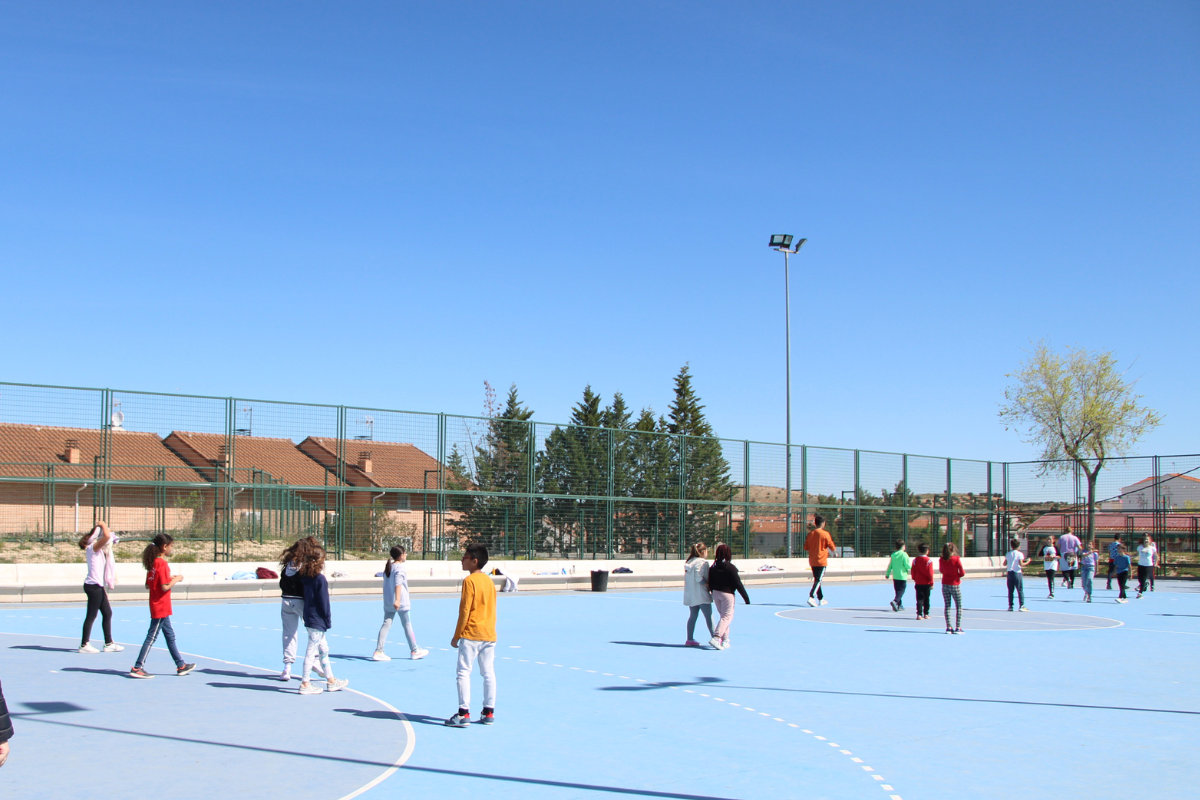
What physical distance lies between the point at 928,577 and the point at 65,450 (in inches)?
763

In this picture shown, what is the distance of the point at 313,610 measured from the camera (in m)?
10.8

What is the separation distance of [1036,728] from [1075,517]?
36.7 m

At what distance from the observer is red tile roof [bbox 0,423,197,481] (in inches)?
923

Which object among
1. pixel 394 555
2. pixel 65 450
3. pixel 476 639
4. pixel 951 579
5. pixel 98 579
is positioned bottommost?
pixel 951 579

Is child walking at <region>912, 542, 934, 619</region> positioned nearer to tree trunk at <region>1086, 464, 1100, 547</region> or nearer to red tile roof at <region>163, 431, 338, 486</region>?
red tile roof at <region>163, 431, 338, 486</region>

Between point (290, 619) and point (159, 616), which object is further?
point (159, 616)

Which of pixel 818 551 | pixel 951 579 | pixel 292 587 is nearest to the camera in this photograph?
pixel 292 587

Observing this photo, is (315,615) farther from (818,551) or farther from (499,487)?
(499,487)

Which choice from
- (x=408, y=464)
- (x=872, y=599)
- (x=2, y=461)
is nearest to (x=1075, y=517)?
(x=872, y=599)

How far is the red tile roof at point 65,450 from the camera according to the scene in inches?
923

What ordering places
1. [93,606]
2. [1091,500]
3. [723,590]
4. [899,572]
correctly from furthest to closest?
1. [1091,500]
2. [899,572]
3. [723,590]
4. [93,606]

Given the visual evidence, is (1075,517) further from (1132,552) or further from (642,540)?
(642,540)

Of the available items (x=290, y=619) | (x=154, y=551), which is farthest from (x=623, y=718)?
(x=154, y=551)

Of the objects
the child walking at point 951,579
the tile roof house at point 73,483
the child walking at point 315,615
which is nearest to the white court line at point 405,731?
the child walking at point 315,615
